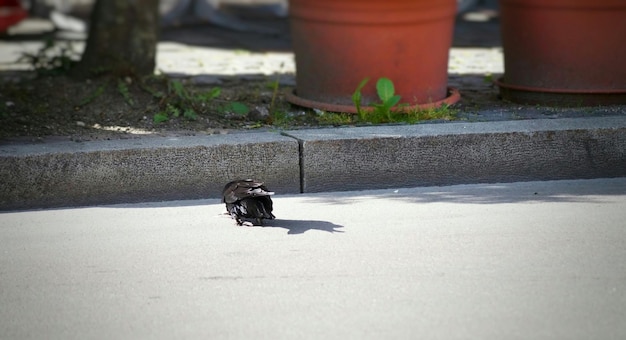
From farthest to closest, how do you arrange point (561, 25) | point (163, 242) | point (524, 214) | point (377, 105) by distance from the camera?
1. point (561, 25)
2. point (377, 105)
3. point (524, 214)
4. point (163, 242)

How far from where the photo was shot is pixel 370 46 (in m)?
6.31

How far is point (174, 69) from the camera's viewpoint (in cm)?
897

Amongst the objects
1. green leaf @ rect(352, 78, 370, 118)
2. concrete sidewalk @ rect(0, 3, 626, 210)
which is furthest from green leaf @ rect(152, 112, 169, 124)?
green leaf @ rect(352, 78, 370, 118)

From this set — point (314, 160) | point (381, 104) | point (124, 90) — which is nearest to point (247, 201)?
point (314, 160)

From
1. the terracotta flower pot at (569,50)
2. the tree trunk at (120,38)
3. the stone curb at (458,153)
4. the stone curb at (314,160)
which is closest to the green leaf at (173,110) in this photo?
the tree trunk at (120,38)

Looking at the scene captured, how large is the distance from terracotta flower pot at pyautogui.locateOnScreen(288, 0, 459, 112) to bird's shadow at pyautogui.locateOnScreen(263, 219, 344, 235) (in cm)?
145

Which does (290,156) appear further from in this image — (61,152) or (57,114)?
(57,114)

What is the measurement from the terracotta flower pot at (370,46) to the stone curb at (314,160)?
1.83 ft

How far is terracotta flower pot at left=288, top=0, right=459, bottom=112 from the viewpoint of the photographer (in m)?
6.27

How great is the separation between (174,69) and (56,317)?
17.6ft

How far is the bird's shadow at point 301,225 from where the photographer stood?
15.9ft

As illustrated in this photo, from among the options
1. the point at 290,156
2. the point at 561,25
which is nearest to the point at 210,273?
the point at 290,156

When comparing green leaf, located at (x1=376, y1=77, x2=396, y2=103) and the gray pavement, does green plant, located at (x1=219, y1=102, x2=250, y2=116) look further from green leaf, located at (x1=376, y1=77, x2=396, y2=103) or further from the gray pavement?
the gray pavement

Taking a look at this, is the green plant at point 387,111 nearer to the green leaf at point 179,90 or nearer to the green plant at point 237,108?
the green plant at point 237,108
